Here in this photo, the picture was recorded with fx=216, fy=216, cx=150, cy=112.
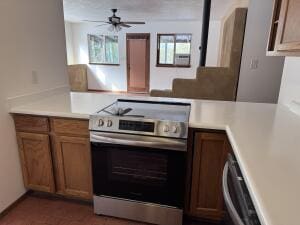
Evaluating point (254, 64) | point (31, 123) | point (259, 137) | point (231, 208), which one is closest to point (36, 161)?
point (31, 123)

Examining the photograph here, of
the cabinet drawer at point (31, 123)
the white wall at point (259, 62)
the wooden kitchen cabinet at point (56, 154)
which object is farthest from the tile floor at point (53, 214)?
the white wall at point (259, 62)

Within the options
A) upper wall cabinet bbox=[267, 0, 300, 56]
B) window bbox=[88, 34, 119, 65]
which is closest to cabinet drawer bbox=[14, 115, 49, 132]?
upper wall cabinet bbox=[267, 0, 300, 56]

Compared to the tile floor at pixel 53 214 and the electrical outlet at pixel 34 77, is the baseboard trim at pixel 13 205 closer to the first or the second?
the tile floor at pixel 53 214

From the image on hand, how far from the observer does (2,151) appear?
1.77 m

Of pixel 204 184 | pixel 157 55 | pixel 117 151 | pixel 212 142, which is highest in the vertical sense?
pixel 157 55

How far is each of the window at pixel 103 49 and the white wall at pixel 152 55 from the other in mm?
159

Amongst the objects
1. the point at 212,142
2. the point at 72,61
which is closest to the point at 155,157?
the point at 212,142

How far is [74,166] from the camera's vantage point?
182 centimetres

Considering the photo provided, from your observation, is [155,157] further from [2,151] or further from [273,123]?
[2,151]

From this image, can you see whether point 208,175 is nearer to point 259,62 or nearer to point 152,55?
point 259,62

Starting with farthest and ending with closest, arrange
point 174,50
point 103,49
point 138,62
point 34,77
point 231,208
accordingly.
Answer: point 103,49, point 138,62, point 174,50, point 34,77, point 231,208

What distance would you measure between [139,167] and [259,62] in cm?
244

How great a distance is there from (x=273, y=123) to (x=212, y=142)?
43cm

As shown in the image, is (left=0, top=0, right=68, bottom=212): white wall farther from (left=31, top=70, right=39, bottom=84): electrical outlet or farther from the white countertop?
the white countertop
